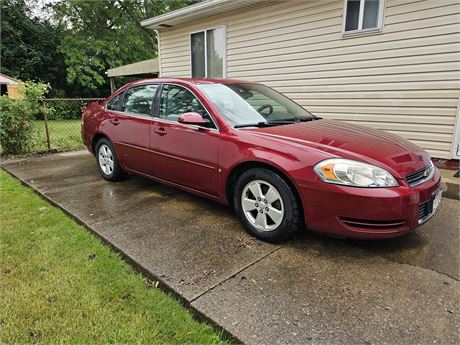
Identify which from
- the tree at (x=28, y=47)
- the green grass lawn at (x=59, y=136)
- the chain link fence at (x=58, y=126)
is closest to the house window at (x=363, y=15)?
the chain link fence at (x=58, y=126)

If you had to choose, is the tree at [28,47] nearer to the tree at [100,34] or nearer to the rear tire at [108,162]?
the tree at [100,34]

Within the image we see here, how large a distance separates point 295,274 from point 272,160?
92 cm

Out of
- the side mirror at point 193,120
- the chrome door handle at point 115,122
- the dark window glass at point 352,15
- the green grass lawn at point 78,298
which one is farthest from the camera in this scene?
the dark window glass at point 352,15

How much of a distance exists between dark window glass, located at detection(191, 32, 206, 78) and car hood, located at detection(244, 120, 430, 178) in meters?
5.69

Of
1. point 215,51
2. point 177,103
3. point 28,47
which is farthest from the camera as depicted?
point 28,47

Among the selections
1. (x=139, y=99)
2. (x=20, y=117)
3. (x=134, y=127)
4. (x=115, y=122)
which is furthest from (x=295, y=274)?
(x=20, y=117)

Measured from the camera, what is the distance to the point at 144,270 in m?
2.41

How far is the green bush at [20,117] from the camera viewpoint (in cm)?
630

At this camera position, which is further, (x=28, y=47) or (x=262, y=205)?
(x=28, y=47)

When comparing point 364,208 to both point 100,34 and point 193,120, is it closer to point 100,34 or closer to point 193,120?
point 193,120

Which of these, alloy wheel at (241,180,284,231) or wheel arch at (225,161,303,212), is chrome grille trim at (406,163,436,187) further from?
alloy wheel at (241,180,284,231)

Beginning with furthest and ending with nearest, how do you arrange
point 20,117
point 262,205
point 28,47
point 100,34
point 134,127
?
point 100,34 → point 28,47 → point 20,117 → point 134,127 → point 262,205

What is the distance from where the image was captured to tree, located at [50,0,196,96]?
22.2m

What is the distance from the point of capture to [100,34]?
23453 millimetres
